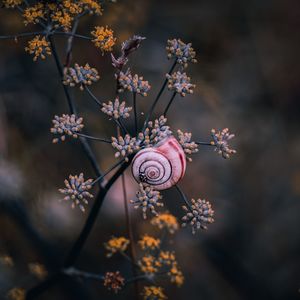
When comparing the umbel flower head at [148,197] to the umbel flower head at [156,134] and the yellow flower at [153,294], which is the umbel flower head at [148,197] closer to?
the umbel flower head at [156,134]

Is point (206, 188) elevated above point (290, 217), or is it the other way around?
point (206, 188)

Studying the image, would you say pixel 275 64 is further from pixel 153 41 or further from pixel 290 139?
pixel 153 41

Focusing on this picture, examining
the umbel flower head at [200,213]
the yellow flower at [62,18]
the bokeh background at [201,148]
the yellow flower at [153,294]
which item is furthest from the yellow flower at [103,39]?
the bokeh background at [201,148]

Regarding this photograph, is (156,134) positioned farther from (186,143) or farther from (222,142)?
(222,142)

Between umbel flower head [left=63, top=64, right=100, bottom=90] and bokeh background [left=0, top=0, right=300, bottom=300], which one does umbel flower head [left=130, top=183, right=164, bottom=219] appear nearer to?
umbel flower head [left=63, top=64, right=100, bottom=90]

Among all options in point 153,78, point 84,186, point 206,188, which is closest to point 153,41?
point 153,78

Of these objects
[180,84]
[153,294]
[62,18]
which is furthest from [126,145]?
[153,294]

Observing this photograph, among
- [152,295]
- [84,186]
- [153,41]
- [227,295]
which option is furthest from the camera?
[153,41]
